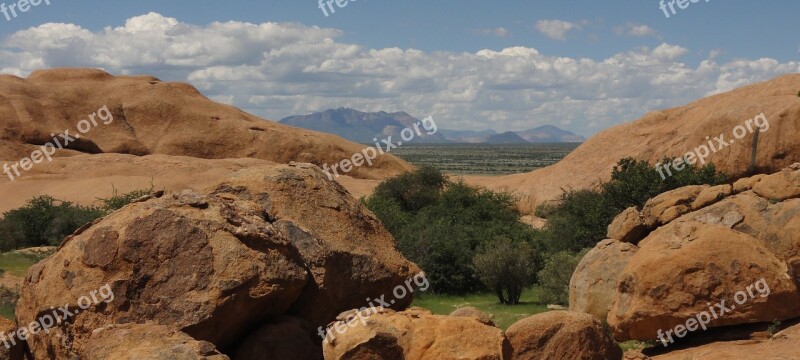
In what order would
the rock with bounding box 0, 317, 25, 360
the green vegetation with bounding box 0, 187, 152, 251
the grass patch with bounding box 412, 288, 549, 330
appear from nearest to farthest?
the rock with bounding box 0, 317, 25, 360, the grass patch with bounding box 412, 288, 549, 330, the green vegetation with bounding box 0, 187, 152, 251

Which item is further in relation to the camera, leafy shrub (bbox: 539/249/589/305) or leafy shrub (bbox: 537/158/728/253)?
leafy shrub (bbox: 537/158/728/253)

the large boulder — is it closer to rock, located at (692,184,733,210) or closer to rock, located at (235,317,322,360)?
rock, located at (235,317,322,360)

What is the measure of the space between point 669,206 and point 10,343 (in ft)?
41.0

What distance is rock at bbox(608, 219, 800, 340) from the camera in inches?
538

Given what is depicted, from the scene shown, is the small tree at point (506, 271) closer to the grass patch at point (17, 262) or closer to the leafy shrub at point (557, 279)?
the leafy shrub at point (557, 279)

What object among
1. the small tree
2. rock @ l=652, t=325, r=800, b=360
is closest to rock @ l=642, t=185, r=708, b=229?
rock @ l=652, t=325, r=800, b=360

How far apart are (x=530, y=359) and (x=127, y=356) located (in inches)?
206

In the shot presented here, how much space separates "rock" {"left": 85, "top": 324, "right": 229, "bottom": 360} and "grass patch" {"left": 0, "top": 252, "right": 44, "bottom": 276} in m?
18.5

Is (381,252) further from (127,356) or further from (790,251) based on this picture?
(790,251)

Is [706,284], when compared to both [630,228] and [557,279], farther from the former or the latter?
[557,279]

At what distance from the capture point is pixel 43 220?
117ft

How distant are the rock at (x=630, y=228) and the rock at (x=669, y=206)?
0.14 meters

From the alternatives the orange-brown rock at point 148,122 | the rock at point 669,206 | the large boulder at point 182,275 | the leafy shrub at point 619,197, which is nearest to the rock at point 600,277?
the rock at point 669,206

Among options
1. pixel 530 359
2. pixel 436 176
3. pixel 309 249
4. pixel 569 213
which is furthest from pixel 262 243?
pixel 436 176
